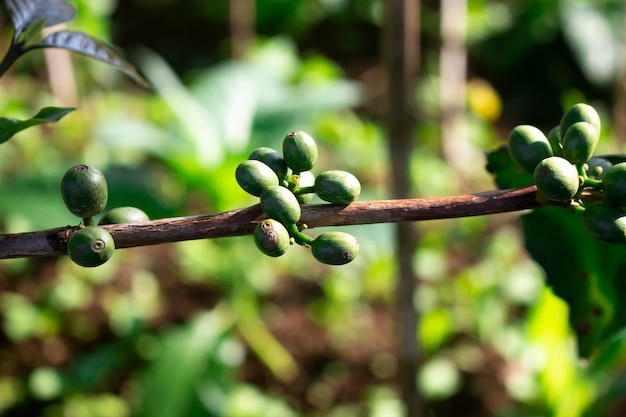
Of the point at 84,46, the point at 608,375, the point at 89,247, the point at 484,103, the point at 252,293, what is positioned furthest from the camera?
the point at 484,103

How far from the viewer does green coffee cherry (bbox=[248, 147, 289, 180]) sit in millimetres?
664

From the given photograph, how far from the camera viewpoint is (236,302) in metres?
2.55

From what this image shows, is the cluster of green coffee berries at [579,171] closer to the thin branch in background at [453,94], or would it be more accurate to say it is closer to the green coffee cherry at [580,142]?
the green coffee cherry at [580,142]

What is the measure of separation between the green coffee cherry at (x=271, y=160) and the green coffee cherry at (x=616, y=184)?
30 cm

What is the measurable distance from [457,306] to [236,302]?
91cm

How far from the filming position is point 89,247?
55cm

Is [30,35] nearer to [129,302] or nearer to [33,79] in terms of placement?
[129,302]

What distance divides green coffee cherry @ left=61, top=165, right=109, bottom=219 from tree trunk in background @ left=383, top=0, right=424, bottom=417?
3.12ft

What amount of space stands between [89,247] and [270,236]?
151 mm

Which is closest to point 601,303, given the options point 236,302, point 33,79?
point 236,302

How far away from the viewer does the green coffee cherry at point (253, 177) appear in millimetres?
612

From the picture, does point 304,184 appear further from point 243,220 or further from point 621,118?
point 621,118

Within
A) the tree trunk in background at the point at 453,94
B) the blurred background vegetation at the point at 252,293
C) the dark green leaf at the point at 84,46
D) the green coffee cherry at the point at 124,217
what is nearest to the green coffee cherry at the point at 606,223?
the green coffee cherry at the point at 124,217

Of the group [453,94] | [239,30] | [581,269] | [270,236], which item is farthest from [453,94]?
[270,236]
